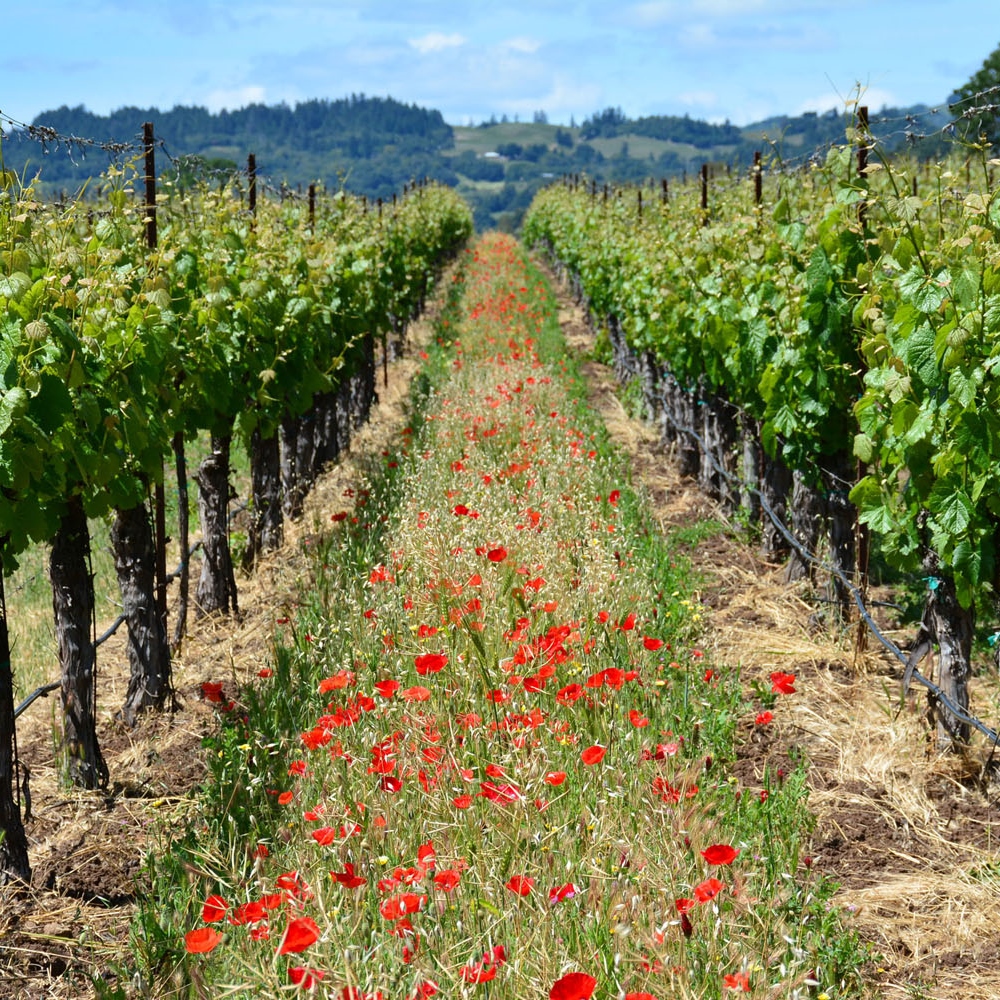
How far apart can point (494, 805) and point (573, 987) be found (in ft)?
4.72

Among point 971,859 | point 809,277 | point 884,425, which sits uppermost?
point 809,277

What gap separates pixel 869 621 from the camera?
17.0 feet

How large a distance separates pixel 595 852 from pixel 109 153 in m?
4.14

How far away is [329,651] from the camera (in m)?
4.73

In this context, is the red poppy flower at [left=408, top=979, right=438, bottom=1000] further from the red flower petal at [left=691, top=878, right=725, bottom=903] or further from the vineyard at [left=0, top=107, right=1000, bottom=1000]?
the red flower petal at [left=691, top=878, right=725, bottom=903]

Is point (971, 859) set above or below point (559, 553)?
below

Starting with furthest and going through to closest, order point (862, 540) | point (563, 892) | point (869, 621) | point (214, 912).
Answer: point (862, 540), point (869, 621), point (214, 912), point (563, 892)

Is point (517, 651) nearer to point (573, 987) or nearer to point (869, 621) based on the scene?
point (869, 621)

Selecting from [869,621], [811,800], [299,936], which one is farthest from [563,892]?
[869,621]

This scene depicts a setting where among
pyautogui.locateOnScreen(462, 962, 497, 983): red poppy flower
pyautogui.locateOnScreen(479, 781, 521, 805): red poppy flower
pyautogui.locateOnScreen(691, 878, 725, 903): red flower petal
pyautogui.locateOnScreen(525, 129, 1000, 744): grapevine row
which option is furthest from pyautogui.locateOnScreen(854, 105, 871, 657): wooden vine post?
pyautogui.locateOnScreen(462, 962, 497, 983): red poppy flower

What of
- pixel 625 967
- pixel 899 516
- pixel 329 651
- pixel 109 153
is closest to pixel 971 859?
pixel 899 516

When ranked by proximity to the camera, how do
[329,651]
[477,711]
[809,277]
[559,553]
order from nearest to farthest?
1. [477,711]
2. [329,651]
3. [809,277]
4. [559,553]

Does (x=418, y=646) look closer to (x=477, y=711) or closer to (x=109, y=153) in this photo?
(x=477, y=711)

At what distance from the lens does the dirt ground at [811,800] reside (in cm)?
345
